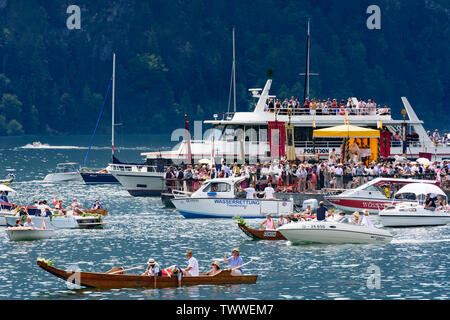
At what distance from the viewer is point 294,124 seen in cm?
6912

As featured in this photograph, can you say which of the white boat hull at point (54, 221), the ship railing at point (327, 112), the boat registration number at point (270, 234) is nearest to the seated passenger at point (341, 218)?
the boat registration number at point (270, 234)

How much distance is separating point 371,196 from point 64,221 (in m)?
17.3

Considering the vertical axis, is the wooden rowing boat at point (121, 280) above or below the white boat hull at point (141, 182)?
below

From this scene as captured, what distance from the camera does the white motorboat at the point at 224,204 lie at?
53469mm

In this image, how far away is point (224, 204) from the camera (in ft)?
177

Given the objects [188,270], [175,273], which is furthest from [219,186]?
[175,273]

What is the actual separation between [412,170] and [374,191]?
5.71 meters

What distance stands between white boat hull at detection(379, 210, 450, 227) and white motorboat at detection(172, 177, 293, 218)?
17.2 ft

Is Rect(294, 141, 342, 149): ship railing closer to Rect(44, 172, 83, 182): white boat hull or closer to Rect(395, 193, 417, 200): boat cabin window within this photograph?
Rect(395, 193, 417, 200): boat cabin window

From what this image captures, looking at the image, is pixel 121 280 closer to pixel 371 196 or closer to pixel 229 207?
pixel 229 207

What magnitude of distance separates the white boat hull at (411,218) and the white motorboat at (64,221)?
1506 centimetres

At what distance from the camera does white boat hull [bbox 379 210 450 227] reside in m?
50.8

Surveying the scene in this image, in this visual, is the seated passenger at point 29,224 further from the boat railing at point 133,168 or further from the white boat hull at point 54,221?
the boat railing at point 133,168

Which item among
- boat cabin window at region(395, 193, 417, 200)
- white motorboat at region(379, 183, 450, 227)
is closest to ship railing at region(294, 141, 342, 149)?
boat cabin window at region(395, 193, 417, 200)
